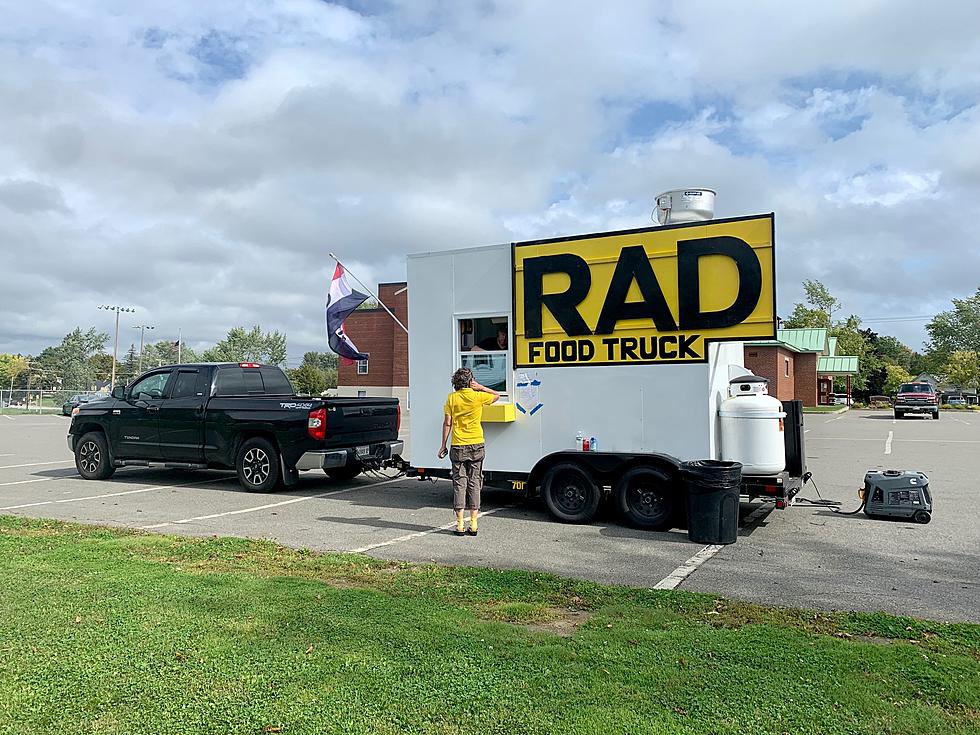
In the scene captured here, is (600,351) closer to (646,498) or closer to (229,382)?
(646,498)

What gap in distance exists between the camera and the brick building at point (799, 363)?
42.7 metres

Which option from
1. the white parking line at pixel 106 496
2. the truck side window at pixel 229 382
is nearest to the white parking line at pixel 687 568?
the truck side window at pixel 229 382

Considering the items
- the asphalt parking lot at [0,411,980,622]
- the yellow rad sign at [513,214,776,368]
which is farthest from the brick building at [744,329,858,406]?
the yellow rad sign at [513,214,776,368]

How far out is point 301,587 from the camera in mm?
5801

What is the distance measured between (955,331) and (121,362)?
122475 mm

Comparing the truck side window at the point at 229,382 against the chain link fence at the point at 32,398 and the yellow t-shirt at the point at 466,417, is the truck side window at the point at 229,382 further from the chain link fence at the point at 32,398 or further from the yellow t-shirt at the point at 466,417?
the chain link fence at the point at 32,398

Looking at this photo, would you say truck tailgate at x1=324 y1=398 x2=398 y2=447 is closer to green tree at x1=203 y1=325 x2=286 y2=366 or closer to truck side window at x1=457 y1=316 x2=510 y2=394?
truck side window at x1=457 y1=316 x2=510 y2=394

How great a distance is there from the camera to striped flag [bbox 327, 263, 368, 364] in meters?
30.2

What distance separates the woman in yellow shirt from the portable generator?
4.87m

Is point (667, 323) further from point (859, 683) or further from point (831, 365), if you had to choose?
point (831, 365)

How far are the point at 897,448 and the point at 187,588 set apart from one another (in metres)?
19.7

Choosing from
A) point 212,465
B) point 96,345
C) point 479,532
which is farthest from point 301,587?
point 96,345

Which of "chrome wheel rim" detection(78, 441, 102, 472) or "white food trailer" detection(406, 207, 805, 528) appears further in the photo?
"chrome wheel rim" detection(78, 441, 102, 472)

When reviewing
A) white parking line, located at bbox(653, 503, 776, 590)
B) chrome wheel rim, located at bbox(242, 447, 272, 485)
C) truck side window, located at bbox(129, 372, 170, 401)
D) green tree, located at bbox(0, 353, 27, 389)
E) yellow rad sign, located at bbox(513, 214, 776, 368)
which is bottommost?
white parking line, located at bbox(653, 503, 776, 590)
